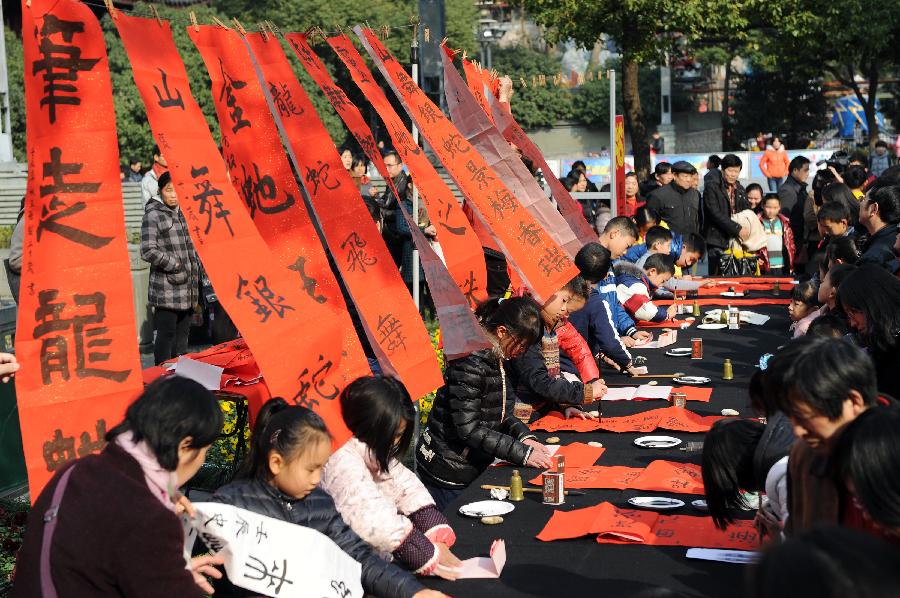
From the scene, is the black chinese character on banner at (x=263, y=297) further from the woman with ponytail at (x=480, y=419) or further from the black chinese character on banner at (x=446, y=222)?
the black chinese character on banner at (x=446, y=222)

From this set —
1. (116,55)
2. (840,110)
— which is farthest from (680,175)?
(840,110)

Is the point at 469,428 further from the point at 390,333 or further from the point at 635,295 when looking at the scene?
the point at 635,295

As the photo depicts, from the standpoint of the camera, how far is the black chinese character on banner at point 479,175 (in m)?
5.96

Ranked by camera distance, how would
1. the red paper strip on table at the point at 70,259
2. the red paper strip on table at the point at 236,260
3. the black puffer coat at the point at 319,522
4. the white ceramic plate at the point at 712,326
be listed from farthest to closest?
the white ceramic plate at the point at 712,326
the red paper strip on table at the point at 236,260
the red paper strip on table at the point at 70,259
the black puffer coat at the point at 319,522

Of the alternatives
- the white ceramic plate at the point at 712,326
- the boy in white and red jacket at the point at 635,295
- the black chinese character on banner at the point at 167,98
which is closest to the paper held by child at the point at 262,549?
the black chinese character on banner at the point at 167,98

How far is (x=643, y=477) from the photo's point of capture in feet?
14.6

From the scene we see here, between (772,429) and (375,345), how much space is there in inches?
68.7

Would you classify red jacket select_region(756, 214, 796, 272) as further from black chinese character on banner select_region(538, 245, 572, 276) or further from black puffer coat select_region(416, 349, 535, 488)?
black puffer coat select_region(416, 349, 535, 488)

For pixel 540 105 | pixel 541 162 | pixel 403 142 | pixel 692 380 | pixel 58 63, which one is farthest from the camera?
pixel 540 105

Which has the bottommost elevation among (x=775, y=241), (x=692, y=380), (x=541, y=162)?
(x=775, y=241)

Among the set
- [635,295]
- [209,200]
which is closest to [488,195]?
[209,200]

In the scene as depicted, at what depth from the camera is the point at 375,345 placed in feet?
15.2

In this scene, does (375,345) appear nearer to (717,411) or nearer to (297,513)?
(297,513)

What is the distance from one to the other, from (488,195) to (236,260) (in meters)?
2.31
